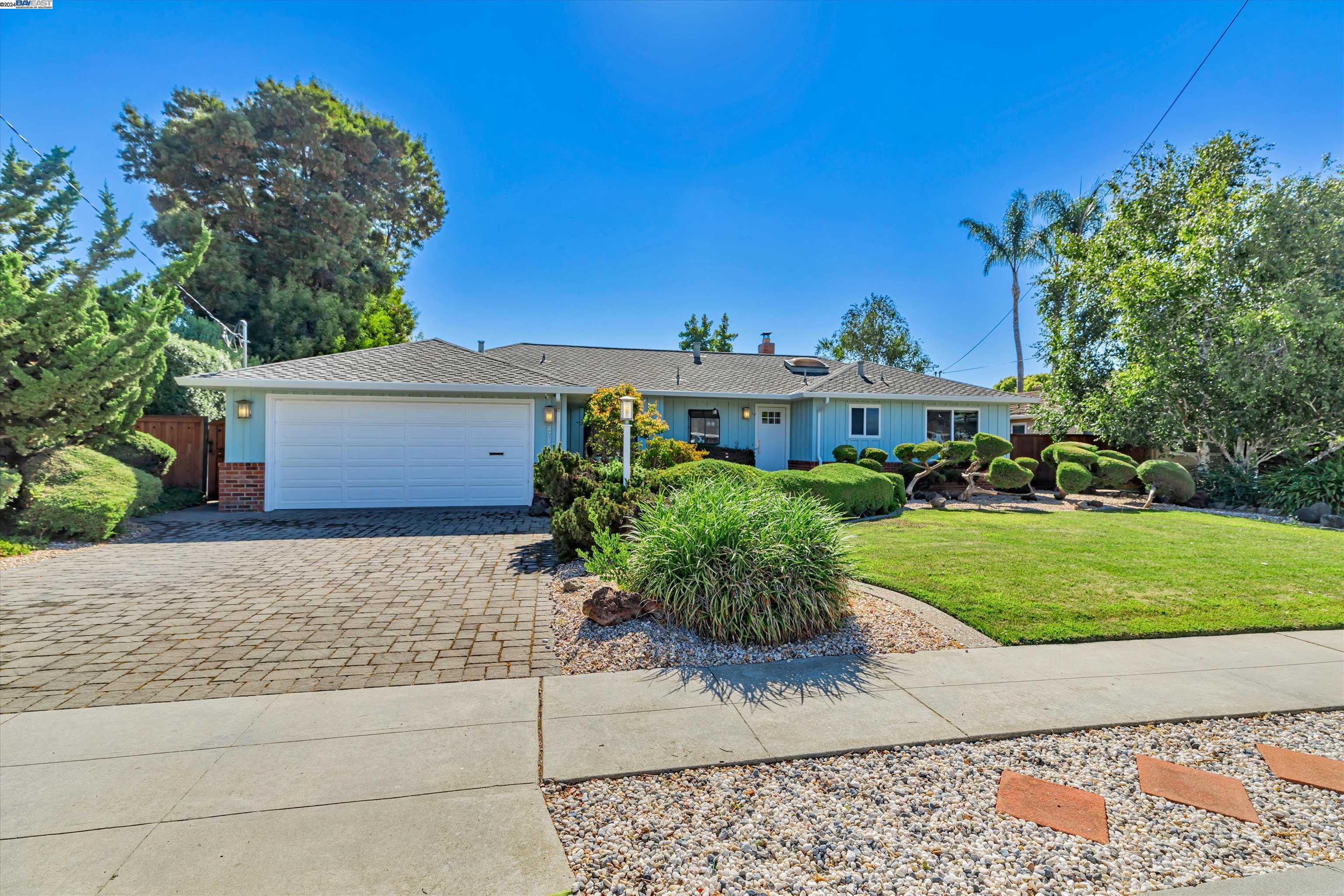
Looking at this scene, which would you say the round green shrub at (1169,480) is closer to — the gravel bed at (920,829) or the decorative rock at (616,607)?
the gravel bed at (920,829)

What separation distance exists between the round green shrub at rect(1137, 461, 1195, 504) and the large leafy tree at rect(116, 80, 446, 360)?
24.0 m

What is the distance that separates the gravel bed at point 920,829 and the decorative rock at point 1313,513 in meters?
11.3

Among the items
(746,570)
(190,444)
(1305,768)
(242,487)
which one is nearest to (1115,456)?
(1305,768)

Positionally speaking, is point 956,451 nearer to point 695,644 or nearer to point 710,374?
point 710,374

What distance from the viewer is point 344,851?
6.35 feet

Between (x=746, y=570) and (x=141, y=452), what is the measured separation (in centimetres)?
1122

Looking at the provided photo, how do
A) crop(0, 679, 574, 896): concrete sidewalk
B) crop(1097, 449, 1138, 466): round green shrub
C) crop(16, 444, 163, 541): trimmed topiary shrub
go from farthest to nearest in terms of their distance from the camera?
crop(1097, 449, 1138, 466): round green shrub → crop(16, 444, 163, 541): trimmed topiary shrub → crop(0, 679, 574, 896): concrete sidewalk

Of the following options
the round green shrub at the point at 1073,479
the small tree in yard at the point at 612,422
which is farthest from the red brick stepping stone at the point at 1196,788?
the round green shrub at the point at 1073,479

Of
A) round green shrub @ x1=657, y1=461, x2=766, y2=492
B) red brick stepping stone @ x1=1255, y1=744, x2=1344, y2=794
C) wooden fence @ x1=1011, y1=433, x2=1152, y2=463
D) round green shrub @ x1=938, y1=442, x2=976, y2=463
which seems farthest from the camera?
wooden fence @ x1=1011, y1=433, x2=1152, y2=463

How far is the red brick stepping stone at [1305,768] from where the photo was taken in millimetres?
2396

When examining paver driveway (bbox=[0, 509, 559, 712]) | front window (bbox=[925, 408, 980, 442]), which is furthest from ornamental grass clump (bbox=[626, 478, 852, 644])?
front window (bbox=[925, 408, 980, 442])

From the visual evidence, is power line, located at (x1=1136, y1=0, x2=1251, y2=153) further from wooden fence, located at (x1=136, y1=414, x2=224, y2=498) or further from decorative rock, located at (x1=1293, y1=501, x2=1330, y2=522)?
wooden fence, located at (x1=136, y1=414, x2=224, y2=498)

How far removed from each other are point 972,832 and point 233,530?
391 inches

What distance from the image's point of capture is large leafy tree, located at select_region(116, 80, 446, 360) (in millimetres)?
18875
